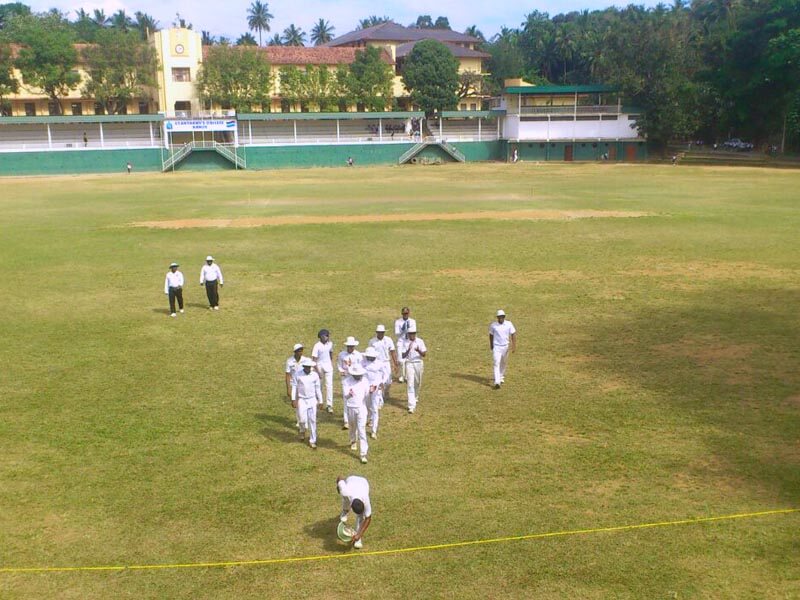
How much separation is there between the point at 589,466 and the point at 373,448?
329 cm

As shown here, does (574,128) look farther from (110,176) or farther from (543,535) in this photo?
(543,535)

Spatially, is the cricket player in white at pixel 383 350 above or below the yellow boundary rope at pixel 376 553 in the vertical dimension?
above

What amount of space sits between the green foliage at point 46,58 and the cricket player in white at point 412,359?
260ft

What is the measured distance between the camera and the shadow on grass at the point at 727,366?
38.3 ft

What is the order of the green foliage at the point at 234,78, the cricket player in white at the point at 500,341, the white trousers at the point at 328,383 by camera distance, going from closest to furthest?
the white trousers at the point at 328,383 < the cricket player in white at the point at 500,341 < the green foliage at the point at 234,78

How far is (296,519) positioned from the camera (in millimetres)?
9828

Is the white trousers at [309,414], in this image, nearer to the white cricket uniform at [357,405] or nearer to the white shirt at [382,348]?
the white cricket uniform at [357,405]

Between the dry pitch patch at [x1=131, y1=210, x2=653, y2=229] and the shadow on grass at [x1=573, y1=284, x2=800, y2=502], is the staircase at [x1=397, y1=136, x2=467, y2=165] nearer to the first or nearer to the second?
the dry pitch patch at [x1=131, y1=210, x2=653, y2=229]

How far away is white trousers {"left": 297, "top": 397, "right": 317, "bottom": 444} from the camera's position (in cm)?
1185

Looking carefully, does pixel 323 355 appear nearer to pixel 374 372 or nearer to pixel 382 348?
pixel 382 348

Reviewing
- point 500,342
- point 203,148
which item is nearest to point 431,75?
point 203,148

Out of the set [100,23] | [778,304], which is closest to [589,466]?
[778,304]

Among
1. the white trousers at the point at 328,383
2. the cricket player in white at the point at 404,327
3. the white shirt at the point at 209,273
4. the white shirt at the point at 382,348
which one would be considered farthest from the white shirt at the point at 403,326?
the white shirt at the point at 209,273

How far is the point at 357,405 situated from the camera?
Answer: 11.2 meters
